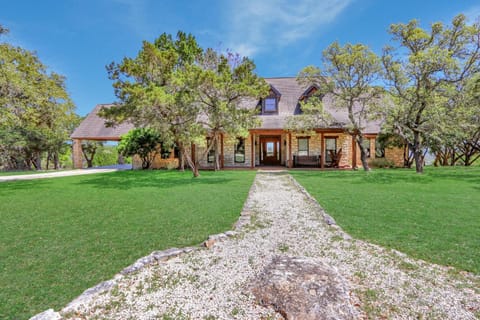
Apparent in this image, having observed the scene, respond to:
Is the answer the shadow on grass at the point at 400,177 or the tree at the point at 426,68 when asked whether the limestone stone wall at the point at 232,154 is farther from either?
the tree at the point at 426,68

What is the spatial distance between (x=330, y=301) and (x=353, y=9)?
45.9 ft

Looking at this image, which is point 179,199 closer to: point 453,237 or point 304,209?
point 304,209

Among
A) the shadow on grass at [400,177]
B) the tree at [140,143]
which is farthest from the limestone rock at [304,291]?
the tree at [140,143]

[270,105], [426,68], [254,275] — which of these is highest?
[426,68]

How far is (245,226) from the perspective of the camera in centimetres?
475

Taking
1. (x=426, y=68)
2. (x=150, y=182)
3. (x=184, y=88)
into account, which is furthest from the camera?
(x=426, y=68)

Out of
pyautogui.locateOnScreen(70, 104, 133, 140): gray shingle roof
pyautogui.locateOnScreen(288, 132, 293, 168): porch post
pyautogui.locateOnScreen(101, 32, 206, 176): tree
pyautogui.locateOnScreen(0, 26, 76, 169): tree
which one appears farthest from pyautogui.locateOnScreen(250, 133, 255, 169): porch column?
pyautogui.locateOnScreen(0, 26, 76, 169): tree

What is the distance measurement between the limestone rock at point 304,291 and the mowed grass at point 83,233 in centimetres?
165

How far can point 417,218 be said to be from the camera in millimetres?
5062

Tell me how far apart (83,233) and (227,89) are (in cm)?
847

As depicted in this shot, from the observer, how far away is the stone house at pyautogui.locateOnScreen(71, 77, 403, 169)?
16891 millimetres

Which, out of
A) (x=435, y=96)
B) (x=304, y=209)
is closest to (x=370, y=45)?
(x=435, y=96)

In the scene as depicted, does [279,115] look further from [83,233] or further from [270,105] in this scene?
[83,233]

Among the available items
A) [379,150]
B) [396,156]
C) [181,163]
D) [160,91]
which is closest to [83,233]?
[160,91]
